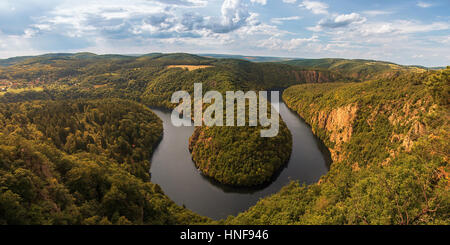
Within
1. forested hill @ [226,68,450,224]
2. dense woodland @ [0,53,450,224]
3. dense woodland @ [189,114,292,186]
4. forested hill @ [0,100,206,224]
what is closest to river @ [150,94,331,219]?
dense woodland @ [189,114,292,186]

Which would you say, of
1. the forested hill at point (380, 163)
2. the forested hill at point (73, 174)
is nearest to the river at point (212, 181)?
the forested hill at point (73, 174)

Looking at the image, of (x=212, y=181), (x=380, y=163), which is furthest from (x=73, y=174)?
(x=380, y=163)

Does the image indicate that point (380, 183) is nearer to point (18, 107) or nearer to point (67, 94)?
point (18, 107)

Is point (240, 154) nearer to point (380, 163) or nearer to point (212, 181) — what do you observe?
point (212, 181)

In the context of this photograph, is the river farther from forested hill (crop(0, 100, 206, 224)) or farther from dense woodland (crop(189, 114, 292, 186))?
forested hill (crop(0, 100, 206, 224))
